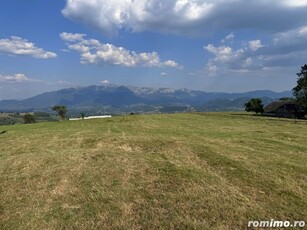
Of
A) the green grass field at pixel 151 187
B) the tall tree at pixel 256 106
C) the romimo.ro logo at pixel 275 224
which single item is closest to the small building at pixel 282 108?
the tall tree at pixel 256 106

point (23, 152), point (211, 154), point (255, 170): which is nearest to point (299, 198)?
point (255, 170)

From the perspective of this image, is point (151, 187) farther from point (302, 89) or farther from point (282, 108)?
point (282, 108)

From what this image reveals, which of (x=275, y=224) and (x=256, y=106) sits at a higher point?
(x=256, y=106)

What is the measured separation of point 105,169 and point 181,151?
6.09 metres

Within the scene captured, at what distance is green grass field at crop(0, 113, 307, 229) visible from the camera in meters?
11.1

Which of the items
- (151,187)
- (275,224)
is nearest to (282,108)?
(151,187)

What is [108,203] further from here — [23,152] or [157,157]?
[23,152]

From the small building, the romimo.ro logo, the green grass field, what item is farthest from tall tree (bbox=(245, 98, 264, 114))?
the romimo.ro logo

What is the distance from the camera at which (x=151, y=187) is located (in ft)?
46.0

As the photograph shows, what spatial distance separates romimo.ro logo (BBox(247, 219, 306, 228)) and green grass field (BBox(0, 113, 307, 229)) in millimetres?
248

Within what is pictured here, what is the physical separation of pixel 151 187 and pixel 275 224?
218 inches

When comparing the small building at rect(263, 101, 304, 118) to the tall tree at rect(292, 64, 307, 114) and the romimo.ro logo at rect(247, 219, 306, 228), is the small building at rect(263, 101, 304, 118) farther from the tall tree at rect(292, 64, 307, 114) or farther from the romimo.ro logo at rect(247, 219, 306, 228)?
the romimo.ro logo at rect(247, 219, 306, 228)

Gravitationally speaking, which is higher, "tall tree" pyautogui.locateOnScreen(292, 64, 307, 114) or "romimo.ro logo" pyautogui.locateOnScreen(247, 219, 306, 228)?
"tall tree" pyautogui.locateOnScreen(292, 64, 307, 114)

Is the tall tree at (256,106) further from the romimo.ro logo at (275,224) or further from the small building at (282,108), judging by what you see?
the romimo.ro logo at (275,224)
